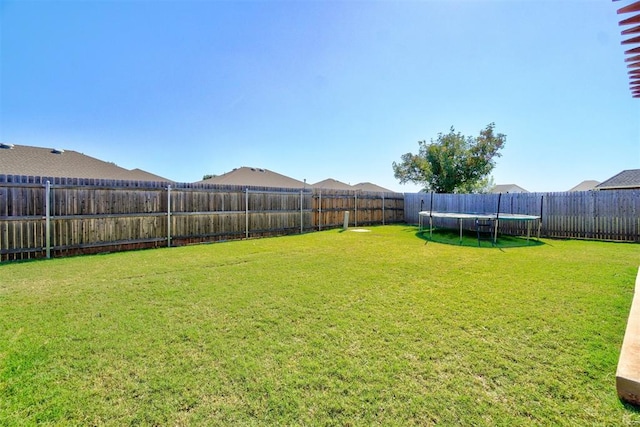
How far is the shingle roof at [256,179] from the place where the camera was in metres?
13.7

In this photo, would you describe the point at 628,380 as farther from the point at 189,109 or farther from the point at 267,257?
the point at 189,109

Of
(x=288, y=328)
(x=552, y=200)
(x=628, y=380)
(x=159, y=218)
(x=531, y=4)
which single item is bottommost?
(x=288, y=328)

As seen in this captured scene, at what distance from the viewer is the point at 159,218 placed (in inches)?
298

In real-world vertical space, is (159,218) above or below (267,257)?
above

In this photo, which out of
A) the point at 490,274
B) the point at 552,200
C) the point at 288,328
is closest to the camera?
the point at 288,328

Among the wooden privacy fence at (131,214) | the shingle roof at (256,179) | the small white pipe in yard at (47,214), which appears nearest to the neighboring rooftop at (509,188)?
the shingle roof at (256,179)

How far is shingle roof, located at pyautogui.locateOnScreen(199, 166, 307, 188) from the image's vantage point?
1369 cm

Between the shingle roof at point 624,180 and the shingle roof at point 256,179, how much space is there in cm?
1879

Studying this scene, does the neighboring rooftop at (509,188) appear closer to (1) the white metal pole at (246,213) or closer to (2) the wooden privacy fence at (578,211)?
(2) the wooden privacy fence at (578,211)

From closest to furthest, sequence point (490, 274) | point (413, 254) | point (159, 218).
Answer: point (490, 274)
point (413, 254)
point (159, 218)

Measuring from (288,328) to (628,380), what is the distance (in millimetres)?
2444

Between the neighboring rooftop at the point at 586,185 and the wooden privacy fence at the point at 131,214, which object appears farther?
the neighboring rooftop at the point at 586,185

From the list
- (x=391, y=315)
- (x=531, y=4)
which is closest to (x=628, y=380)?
(x=391, y=315)

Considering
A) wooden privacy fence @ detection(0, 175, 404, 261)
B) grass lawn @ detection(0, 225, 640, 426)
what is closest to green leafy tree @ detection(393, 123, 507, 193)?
wooden privacy fence @ detection(0, 175, 404, 261)
